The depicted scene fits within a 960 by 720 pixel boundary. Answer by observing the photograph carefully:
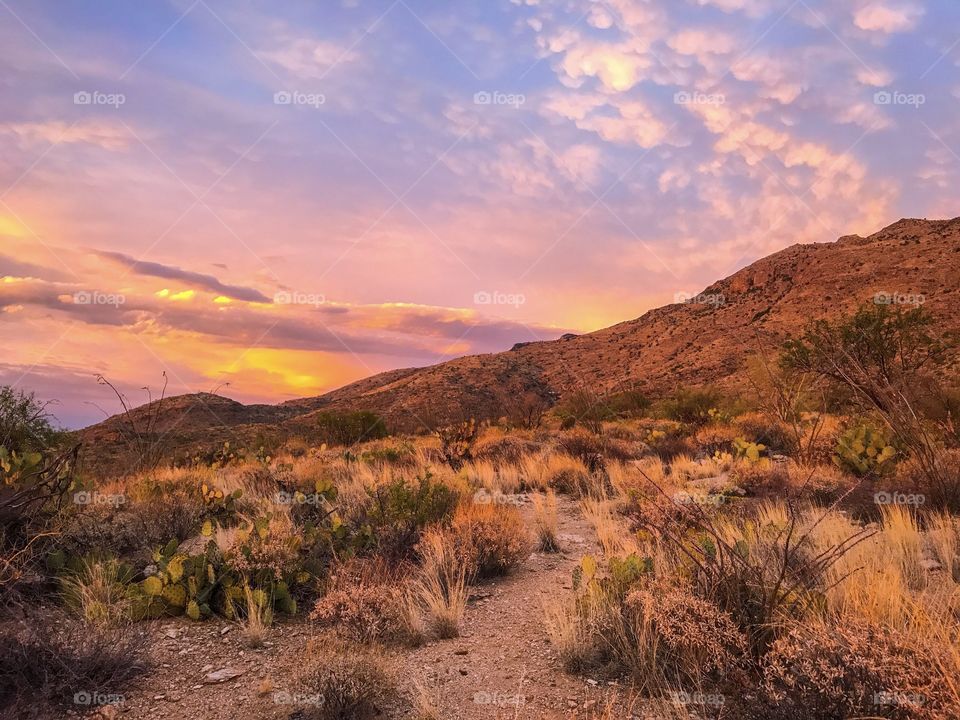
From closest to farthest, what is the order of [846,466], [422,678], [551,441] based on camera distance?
1. [422,678]
2. [846,466]
3. [551,441]

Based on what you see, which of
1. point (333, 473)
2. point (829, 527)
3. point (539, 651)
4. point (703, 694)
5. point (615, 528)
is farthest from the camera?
point (333, 473)

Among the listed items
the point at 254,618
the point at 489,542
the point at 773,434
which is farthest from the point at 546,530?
the point at 773,434

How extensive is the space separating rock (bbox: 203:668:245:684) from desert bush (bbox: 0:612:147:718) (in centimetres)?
46

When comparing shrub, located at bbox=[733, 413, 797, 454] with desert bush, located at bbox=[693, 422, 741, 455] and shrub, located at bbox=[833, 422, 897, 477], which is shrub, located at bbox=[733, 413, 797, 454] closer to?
desert bush, located at bbox=[693, 422, 741, 455]

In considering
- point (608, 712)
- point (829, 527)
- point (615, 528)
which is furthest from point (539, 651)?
point (829, 527)

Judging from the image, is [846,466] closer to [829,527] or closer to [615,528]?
[829,527]

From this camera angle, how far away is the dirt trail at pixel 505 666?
350cm

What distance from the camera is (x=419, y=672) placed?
4035 mm

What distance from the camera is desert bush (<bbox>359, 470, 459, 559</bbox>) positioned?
661cm

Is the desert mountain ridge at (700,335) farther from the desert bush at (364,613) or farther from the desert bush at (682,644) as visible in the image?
the desert bush at (682,644)

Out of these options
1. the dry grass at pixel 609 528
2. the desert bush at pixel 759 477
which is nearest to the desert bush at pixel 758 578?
the dry grass at pixel 609 528

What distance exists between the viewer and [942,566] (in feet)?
16.8

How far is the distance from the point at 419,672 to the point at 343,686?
68 centimetres

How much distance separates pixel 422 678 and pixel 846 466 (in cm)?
838
